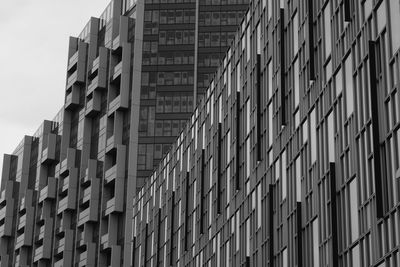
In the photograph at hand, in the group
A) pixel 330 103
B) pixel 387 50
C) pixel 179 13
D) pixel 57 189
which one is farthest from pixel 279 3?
pixel 57 189

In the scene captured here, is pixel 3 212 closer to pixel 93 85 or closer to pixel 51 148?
pixel 51 148

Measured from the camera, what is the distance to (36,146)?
12731 cm

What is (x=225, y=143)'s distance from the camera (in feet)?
179

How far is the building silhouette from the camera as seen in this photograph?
3134 cm

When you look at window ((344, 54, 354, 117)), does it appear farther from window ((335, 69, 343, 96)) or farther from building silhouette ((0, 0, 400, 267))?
window ((335, 69, 343, 96))

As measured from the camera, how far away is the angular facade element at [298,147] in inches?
1179

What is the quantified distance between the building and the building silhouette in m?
0.19

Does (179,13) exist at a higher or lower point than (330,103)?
higher

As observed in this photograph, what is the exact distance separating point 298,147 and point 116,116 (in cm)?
6019

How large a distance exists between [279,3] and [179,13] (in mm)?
61653

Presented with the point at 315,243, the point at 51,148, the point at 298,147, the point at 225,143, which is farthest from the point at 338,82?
the point at 51,148

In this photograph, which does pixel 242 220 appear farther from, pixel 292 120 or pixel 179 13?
pixel 179 13

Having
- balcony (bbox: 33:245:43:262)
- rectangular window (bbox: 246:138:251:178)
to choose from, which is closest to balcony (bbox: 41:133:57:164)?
balcony (bbox: 33:245:43:262)

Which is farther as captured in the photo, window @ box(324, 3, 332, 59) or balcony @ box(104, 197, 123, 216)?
balcony @ box(104, 197, 123, 216)
